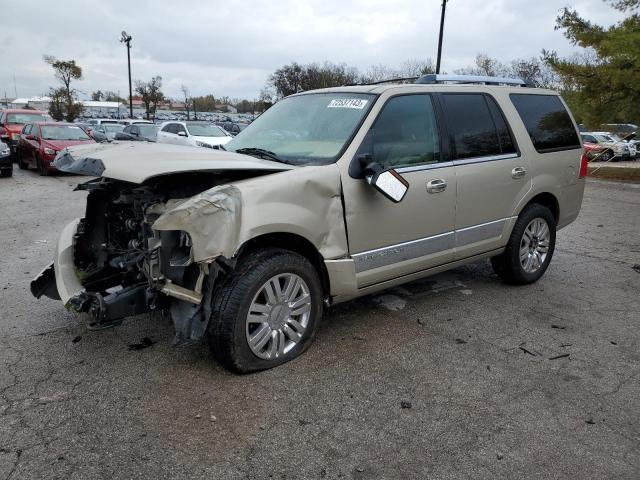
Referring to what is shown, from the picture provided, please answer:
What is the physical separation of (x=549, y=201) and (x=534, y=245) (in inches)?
20.7

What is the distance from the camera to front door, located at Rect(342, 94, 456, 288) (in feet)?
12.6

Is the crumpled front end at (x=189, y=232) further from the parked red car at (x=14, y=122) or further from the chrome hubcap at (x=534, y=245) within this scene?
the parked red car at (x=14, y=122)

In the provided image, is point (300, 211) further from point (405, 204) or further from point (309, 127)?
point (309, 127)

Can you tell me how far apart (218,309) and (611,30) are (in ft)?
51.5

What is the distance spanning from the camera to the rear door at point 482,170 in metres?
4.52

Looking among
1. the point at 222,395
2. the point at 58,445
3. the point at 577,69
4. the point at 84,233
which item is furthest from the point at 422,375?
the point at 577,69

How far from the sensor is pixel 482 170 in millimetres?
4641

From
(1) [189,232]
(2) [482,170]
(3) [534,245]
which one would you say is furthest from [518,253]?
(1) [189,232]

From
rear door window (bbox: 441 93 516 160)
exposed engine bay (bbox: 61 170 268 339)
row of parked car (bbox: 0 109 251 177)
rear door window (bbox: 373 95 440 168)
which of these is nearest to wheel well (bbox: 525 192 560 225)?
rear door window (bbox: 441 93 516 160)

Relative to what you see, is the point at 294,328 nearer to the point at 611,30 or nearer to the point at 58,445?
the point at 58,445

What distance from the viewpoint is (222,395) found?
325cm

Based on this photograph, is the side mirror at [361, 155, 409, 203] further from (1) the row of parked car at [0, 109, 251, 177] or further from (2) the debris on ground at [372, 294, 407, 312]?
(1) the row of parked car at [0, 109, 251, 177]

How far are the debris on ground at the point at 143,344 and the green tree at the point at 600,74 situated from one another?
14479 mm

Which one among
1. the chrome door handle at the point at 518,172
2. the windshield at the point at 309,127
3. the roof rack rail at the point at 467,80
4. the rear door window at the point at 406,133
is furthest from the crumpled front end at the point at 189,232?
the chrome door handle at the point at 518,172
